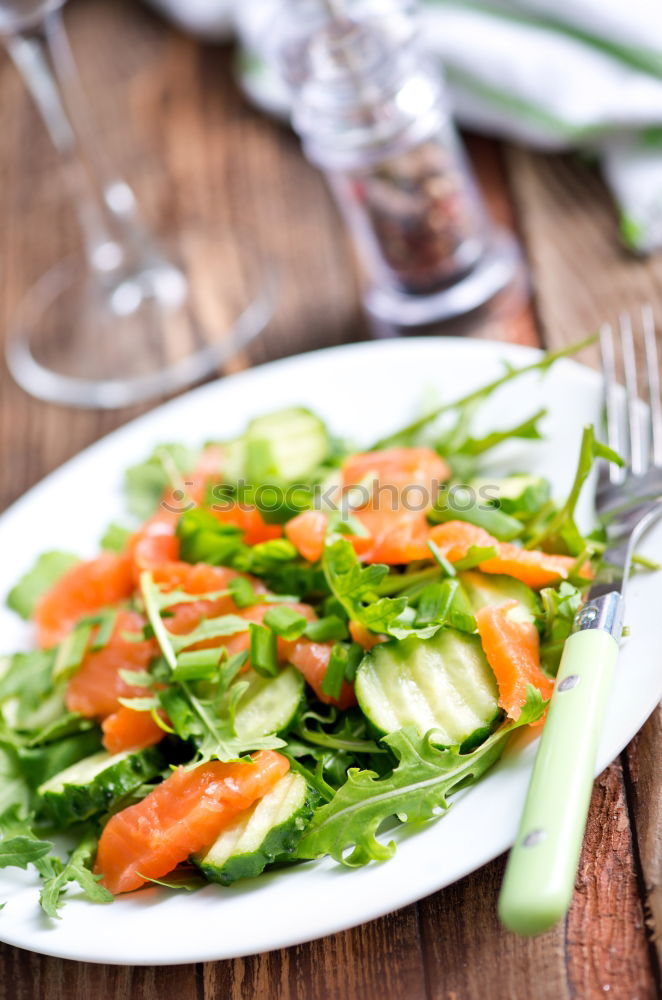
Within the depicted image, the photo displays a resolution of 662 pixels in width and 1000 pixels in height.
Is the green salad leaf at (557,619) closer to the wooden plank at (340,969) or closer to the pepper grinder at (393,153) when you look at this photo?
the wooden plank at (340,969)

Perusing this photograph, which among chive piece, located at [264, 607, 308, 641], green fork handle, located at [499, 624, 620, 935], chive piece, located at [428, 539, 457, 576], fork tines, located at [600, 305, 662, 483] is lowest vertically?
fork tines, located at [600, 305, 662, 483]

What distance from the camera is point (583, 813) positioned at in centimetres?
125

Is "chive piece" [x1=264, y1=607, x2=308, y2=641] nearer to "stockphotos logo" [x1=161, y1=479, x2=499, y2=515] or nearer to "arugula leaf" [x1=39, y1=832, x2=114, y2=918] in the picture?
"stockphotos logo" [x1=161, y1=479, x2=499, y2=515]

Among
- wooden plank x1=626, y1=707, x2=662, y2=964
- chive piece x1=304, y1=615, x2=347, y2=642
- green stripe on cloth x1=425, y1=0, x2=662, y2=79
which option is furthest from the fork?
green stripe on cloth x1=425, y1=0, x2=662, y2=79

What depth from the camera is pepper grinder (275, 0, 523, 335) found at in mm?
2445

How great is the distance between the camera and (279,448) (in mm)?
2111

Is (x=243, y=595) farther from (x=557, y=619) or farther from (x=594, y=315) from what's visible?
(x=594, y=315)

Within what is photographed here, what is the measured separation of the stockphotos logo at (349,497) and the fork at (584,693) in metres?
0.22

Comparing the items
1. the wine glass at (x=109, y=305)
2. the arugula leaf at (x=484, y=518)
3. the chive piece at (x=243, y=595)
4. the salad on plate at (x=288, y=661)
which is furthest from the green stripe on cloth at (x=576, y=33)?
the chive piece at (x=243, y=595)

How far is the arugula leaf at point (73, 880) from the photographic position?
1.52m

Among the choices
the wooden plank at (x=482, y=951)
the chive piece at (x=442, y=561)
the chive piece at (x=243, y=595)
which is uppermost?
the chive piece at (x=442, y=561)

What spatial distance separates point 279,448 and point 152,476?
298 mm

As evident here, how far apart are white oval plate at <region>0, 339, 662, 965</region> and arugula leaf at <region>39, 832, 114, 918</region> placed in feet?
0.06

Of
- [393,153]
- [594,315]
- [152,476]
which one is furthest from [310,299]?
[152,476]
